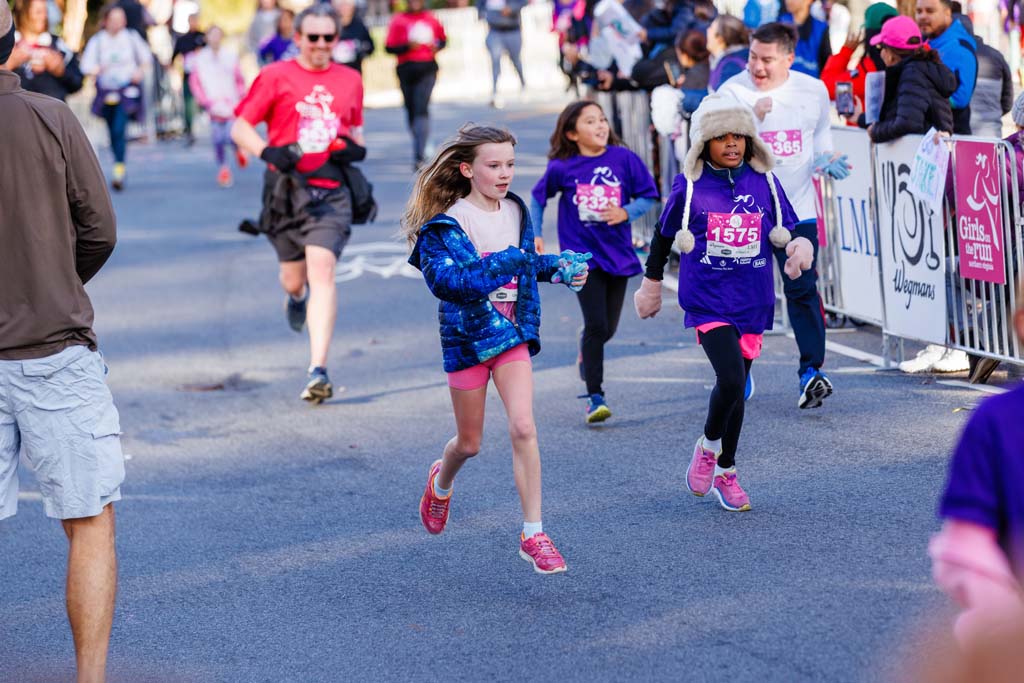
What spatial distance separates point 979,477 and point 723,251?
3880 millimetres

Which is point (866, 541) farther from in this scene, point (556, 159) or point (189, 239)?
point (189, 239)

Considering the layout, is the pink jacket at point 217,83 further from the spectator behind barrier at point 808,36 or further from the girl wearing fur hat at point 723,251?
the girl wearing fur hat at point 723,251

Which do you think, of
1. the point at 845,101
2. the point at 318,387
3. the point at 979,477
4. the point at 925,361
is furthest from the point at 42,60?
the point at 979,477

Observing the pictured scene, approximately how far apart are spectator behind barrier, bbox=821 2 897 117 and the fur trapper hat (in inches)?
128

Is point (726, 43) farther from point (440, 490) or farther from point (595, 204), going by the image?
point (440, 490)

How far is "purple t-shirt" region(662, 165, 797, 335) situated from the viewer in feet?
21.8

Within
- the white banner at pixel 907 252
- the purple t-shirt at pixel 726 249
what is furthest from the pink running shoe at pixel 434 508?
the white banner at pixel 907 252

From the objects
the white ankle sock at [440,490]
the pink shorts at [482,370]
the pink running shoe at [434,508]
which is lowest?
the pink running shoe at [434,508]

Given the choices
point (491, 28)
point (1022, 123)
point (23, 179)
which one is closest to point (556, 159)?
point (1022, 123)

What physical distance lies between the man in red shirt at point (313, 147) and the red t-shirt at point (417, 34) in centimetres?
998

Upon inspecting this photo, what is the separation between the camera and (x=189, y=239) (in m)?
16.7

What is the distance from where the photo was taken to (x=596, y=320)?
8430 millimetres

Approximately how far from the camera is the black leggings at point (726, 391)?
6.46 meters

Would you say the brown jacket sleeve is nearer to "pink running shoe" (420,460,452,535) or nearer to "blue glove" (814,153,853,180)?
"pink running shoe" (420,460,452,535)
